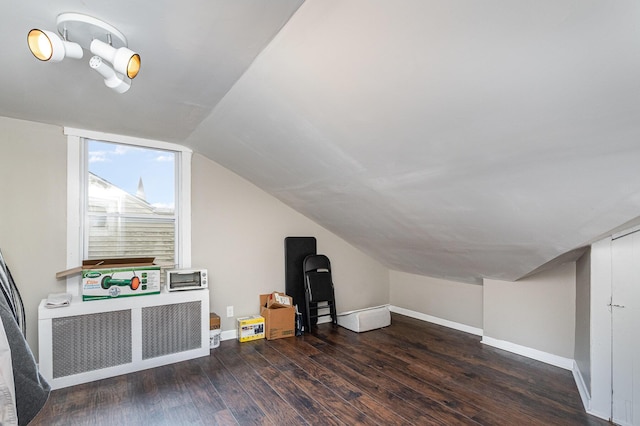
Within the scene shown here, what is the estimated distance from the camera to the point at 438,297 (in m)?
4.31

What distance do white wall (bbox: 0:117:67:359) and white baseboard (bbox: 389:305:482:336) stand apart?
13.4ft

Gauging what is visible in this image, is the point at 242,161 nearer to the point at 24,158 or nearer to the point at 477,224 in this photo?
the point at 24,158

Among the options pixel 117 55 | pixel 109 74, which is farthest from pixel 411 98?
pixel 109 74

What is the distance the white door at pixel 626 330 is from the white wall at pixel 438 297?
1679 mm

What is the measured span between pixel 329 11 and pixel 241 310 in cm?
334

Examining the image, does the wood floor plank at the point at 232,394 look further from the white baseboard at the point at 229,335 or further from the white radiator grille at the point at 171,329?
the white baseboard at the point at 229,335

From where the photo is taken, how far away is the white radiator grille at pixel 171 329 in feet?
9.86

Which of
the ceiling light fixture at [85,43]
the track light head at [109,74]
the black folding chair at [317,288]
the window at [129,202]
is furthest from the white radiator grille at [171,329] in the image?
the ceiling light fixture at [85,43]

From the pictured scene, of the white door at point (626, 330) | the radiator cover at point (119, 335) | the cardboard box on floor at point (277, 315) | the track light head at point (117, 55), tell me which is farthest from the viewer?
the cardboard box on floor at point (277, 315)

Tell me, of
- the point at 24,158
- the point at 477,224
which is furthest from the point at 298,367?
the point at 24,158

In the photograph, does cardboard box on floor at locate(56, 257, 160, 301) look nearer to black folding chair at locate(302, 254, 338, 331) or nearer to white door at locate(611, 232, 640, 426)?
black folding chair at locate(302, 254, 338, 331)

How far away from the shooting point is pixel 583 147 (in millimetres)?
1530

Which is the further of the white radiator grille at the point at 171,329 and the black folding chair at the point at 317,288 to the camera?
the black folding chair at the point at 317,288

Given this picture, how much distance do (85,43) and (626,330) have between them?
3.61 metres
